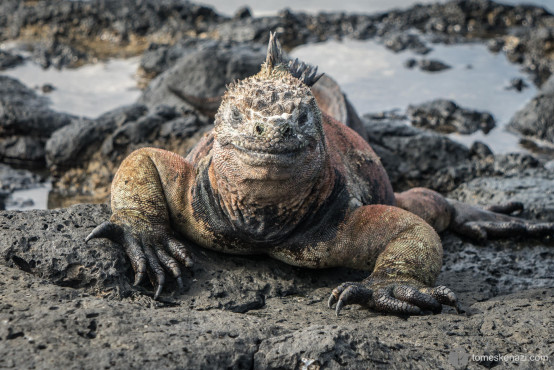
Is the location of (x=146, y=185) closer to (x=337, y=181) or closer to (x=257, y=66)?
(x=337, y=181)

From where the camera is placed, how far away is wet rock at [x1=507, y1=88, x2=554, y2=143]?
814 centimetres

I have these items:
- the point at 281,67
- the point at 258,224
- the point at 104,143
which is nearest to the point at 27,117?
the point at 104,143

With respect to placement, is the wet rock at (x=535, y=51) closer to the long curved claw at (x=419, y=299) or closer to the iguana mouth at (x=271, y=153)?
the long curved claw at (x=419, y=299)

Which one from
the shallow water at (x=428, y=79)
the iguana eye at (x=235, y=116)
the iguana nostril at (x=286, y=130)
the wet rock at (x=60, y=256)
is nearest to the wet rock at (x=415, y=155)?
the shallow water at (x=428, y=79)

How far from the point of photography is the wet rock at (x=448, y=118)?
8.36 m

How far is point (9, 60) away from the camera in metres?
10.9

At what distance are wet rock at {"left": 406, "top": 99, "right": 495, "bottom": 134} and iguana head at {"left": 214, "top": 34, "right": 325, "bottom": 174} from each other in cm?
506

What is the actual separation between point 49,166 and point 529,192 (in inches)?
190

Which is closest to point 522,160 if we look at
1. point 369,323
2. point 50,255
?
point 369,323

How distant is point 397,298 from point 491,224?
1.78m

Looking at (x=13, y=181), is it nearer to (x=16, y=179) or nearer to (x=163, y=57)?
(x=16, y=179)

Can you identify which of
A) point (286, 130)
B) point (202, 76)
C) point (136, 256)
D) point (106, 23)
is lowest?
point (136, 256)

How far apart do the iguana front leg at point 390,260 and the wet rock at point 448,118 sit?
464cm

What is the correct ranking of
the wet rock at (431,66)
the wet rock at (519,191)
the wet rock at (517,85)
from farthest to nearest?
1. the wet rock at (431,66)
2. the wet rock at (517,85)
3. the wet rock at (519,191)
